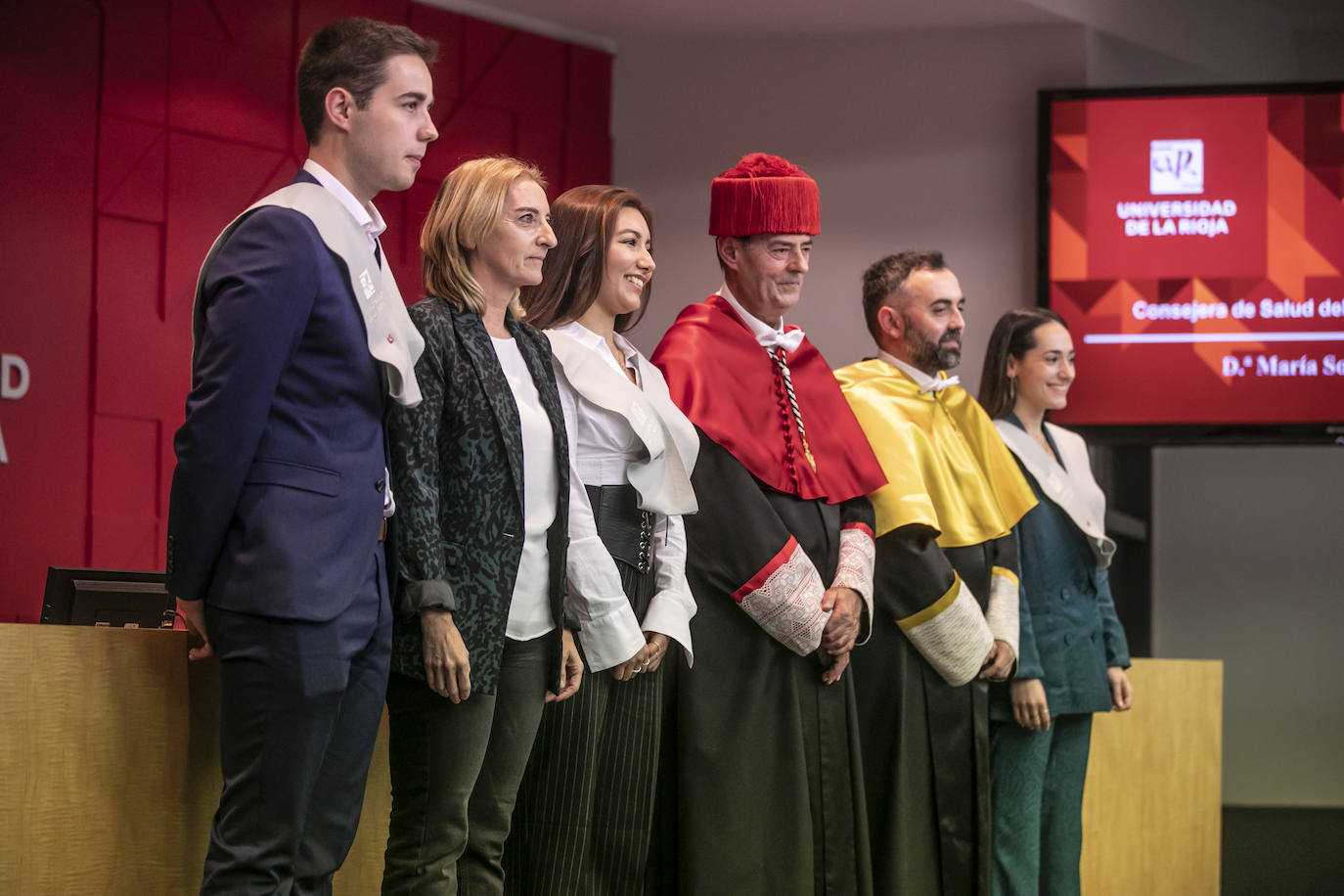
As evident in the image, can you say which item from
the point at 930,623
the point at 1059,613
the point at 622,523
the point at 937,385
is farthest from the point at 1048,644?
the point at 622,523

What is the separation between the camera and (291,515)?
5.81 ft

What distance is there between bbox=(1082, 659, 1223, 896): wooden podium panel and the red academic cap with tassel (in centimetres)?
206

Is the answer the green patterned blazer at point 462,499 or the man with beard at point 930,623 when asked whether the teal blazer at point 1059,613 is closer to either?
the man with beard at point 930,623

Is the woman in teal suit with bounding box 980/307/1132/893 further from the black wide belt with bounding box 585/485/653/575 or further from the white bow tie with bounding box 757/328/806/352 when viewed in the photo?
the black wide belt with bounding box 585/485/653/575

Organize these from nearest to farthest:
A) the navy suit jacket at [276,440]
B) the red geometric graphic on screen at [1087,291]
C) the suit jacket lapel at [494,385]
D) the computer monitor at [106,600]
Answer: the navy suit jacket at [276,440] → the suit jacket lapel at [494,385] → the computer monitor at [106,600] → the red geometric graphic on screen at [1087,291]

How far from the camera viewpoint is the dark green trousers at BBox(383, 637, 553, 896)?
1990 millimetres

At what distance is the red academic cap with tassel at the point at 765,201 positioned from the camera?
2996 millimetres

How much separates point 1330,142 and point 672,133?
99.0 inches

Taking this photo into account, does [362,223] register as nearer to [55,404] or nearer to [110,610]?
[110,610]

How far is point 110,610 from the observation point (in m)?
2.96

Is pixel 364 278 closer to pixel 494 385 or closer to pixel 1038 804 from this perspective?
pixel 494 385

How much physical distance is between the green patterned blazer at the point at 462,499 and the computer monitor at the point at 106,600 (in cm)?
109

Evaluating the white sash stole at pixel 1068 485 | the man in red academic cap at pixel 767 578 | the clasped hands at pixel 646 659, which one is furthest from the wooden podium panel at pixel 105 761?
the white sash stole at pixel 1068 485

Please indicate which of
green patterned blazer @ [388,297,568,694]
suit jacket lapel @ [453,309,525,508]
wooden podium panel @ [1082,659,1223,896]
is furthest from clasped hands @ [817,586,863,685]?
wooden podium panel @ [1082,659,1223,896]
